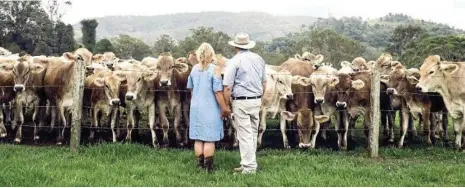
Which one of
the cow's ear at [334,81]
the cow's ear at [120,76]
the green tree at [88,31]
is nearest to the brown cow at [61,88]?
the cow's ear at [120,76]

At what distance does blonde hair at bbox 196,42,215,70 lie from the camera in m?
8.30

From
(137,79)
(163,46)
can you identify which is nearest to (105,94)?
(137,79)

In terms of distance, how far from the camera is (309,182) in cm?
759

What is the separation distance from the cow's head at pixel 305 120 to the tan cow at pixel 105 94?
11.6 ft

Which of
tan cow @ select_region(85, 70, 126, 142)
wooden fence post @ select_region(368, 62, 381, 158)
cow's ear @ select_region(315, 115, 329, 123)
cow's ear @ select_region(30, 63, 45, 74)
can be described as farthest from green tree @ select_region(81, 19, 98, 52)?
wooden fence post @ select_region(368, 62, 381, 158)

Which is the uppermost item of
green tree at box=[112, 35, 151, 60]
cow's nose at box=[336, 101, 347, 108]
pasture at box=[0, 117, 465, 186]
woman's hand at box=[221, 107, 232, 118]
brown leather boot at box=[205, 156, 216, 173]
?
green tree at box=[112, 35, 151, 60]

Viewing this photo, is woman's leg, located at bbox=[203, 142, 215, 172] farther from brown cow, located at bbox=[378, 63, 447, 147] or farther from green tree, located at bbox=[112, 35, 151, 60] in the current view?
green tree, located at bbox=[112, 35, 151, 60]

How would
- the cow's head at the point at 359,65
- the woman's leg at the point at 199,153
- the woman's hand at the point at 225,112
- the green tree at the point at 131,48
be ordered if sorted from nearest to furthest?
the woman's hand at the point at 225,112 → the woman's leg at the point at 199,153 → the cow's head at the point at 359,65 → the green tree at the point at 131,48

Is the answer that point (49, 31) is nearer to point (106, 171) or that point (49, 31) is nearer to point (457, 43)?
point (457, 43)

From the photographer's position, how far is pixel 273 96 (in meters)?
12.1

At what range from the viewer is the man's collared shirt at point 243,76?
8.16 m

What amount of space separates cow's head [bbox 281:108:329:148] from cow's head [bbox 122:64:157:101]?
A: 9.59ft

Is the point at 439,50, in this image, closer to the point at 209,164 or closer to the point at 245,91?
the point at 245,91

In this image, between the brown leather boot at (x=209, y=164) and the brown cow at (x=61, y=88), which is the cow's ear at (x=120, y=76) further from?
the brown leather boot at (x=209, y=164)
